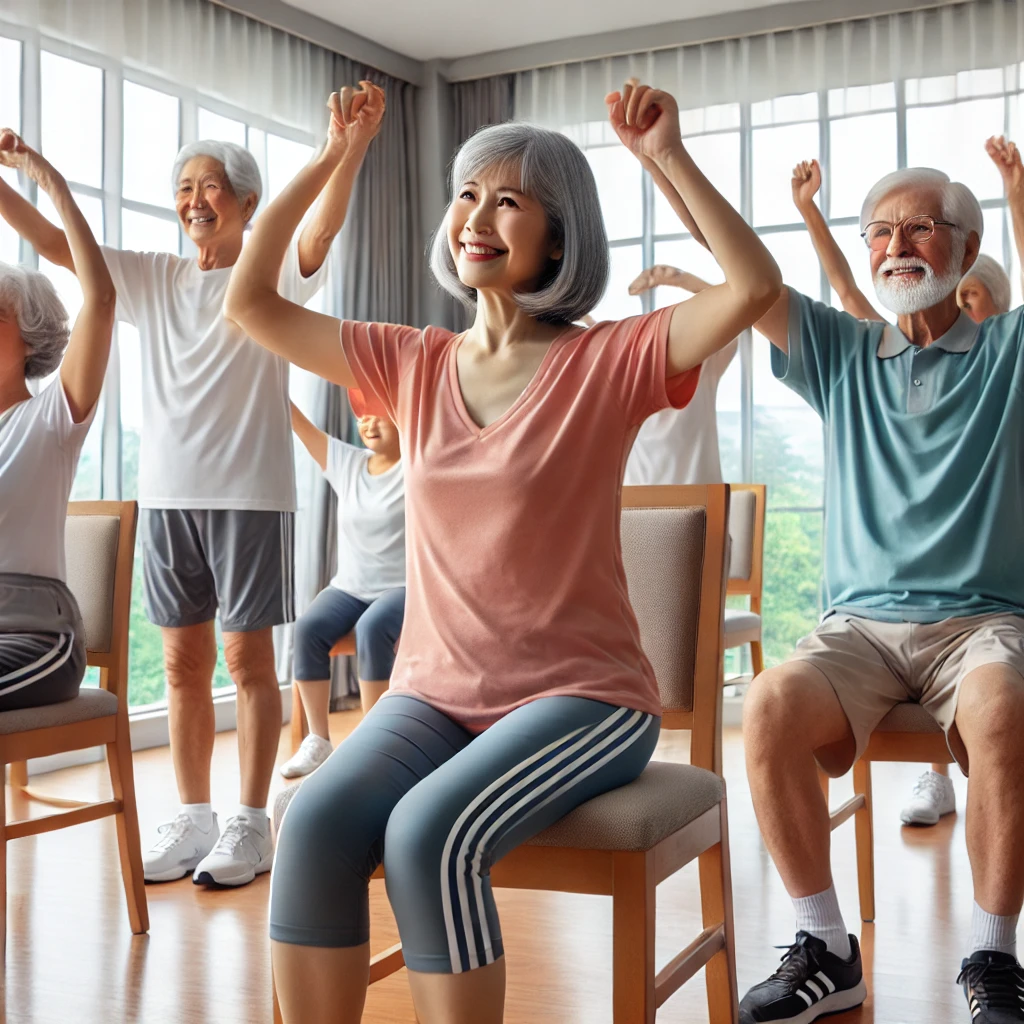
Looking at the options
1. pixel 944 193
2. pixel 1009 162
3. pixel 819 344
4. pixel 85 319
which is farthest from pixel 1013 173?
pixel 85 319

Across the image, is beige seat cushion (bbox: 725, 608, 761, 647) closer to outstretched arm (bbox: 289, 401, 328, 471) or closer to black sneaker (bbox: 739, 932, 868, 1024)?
outstretched arm (bbox: 289, 401, 328, 471)

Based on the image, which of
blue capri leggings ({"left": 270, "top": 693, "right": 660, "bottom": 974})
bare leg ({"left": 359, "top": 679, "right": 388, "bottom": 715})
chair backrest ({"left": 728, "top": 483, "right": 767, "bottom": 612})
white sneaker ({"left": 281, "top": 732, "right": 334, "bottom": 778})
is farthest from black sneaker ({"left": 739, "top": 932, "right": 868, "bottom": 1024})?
chair backrest ({"left": 728, "top": 483, "right": 767, "bottom": 612})

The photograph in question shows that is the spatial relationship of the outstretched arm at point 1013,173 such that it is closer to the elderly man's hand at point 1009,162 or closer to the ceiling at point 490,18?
the elderly man's hand at point 1009,162

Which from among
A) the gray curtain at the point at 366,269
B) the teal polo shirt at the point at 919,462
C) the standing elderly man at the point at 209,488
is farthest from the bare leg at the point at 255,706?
the gray curtain at the point at 366,269

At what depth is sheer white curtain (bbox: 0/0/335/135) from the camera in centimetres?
424

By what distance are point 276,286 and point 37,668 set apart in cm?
93

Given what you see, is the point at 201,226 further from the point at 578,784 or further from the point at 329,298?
the point at 329,298

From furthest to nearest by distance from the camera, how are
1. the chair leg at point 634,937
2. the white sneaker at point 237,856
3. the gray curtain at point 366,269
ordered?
the gray curtain at point 366,269 → the white sneaker at point 237,856 → the chair leg at point 634,937

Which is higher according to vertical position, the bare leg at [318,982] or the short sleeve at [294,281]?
the short sleeve at [294,281]

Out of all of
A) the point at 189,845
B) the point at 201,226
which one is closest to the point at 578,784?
the point at 189,845

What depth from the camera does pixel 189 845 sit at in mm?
2811

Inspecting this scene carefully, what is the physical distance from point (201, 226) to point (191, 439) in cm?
48

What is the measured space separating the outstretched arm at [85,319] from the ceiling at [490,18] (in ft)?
10.4

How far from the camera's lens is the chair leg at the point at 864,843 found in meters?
2.42
